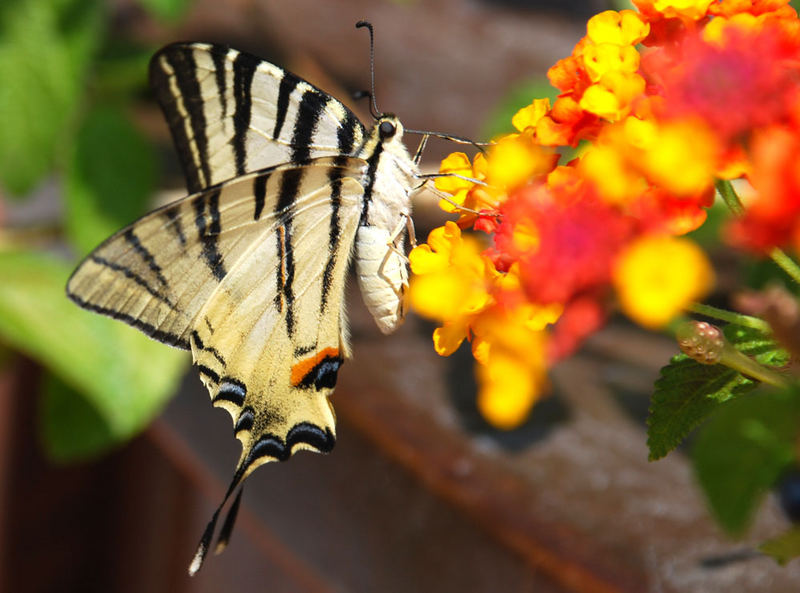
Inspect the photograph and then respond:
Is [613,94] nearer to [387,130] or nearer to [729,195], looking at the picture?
[729,195]

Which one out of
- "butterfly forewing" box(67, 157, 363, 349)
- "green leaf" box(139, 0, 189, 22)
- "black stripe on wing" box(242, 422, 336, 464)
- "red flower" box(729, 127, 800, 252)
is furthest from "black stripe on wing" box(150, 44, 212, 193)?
"red flower" box(729, 127, 800, 252)

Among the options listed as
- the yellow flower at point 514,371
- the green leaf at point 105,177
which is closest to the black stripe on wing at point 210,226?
the yellow flower at point 514,371

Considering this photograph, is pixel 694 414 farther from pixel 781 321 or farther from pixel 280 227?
pixel 280 227

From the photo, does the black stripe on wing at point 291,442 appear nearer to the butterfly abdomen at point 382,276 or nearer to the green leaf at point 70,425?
the butterfly abdomen at point 382,276

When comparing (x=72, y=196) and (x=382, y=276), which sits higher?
(x=382, y=276)

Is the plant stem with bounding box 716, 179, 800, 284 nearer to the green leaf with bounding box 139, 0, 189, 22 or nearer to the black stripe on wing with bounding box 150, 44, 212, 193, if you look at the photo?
the black stripe on wing with bounding box 150, 44, 212, 193

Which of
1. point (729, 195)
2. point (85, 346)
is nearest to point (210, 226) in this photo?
point (729, 195)

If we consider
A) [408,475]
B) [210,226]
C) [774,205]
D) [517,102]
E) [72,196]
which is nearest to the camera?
[774,205]

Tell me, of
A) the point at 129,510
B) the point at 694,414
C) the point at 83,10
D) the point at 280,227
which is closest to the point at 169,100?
the point at 280,227
